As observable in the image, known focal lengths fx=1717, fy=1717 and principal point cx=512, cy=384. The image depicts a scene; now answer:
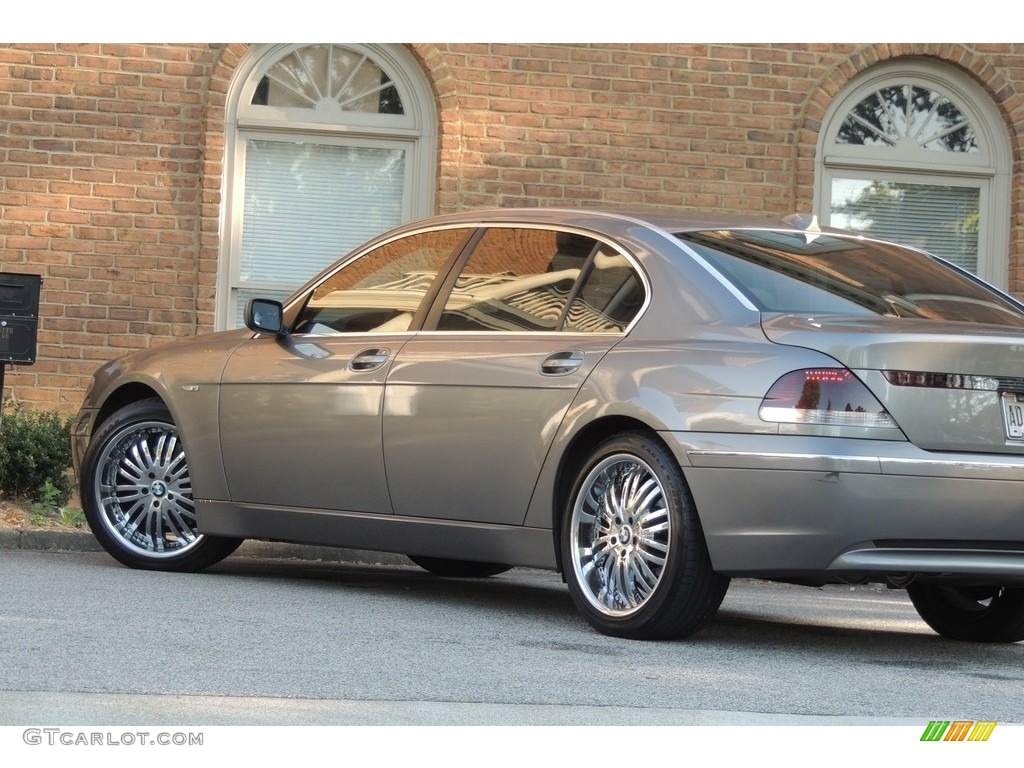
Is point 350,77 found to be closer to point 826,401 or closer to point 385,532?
point 385,532

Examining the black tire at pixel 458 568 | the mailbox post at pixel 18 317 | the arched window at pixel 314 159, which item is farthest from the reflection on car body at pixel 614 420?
the arched window at pixel 314 159

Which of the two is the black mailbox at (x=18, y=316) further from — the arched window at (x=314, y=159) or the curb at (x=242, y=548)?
the arched window at (x=314, y=159)

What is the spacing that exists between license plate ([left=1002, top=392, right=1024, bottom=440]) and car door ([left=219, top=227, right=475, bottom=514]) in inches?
93.5

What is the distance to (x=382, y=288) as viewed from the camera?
23.6 feet

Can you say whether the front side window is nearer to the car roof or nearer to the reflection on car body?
the reflection on car body

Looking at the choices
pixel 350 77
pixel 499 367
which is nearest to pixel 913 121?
pixel 350 77

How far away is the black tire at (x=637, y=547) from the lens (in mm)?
5641

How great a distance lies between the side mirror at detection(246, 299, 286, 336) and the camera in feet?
23.9

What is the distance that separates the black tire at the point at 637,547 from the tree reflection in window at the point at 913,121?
7.96 metres

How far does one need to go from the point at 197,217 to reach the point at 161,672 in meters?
7.95

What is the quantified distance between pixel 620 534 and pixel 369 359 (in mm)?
1500

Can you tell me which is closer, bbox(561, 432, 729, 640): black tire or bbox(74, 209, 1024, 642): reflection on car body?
bbox(74, 209, 1024, 642): reflection on car body

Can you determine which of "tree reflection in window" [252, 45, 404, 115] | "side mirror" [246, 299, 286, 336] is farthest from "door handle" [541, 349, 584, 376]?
"tree reflection in window" [252, 45, 404, 115]
